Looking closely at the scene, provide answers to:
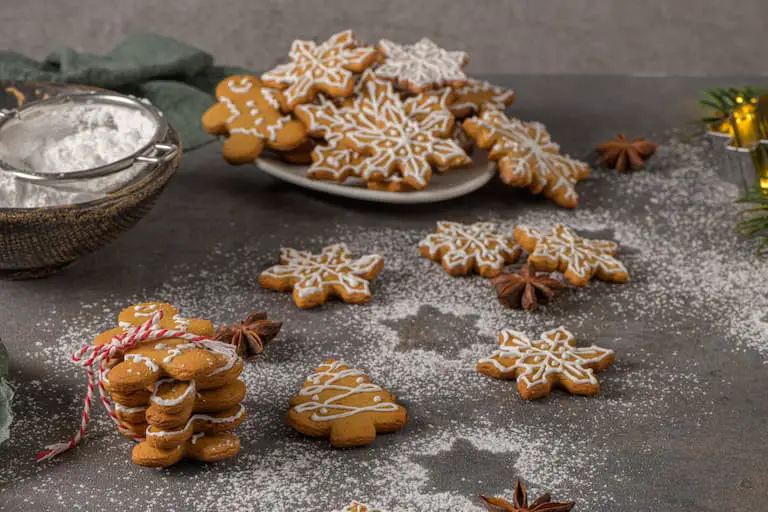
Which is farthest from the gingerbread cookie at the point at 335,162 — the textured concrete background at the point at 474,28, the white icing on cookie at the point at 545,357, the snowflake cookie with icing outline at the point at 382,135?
the textured concrete background at the point at 474,28

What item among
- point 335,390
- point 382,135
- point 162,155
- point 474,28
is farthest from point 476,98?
point 474,28

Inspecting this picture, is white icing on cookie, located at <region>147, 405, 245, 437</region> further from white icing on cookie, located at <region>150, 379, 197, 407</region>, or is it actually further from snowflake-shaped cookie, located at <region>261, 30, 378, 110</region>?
snowflake-shaped cookie, located at <region>261, 30, 378, 110</region>

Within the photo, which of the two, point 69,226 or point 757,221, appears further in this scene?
point 757,221

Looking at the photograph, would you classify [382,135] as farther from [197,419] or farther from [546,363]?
[197,419]

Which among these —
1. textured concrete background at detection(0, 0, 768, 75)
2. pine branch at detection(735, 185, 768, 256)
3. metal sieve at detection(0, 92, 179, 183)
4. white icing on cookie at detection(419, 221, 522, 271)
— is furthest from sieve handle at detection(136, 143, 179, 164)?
textured concrete background at detection(0, 0, 768, 75)

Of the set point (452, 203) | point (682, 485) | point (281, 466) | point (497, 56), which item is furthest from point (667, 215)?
point (497, 56)

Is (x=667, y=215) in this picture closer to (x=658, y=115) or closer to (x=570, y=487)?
(x=658, y=115)
